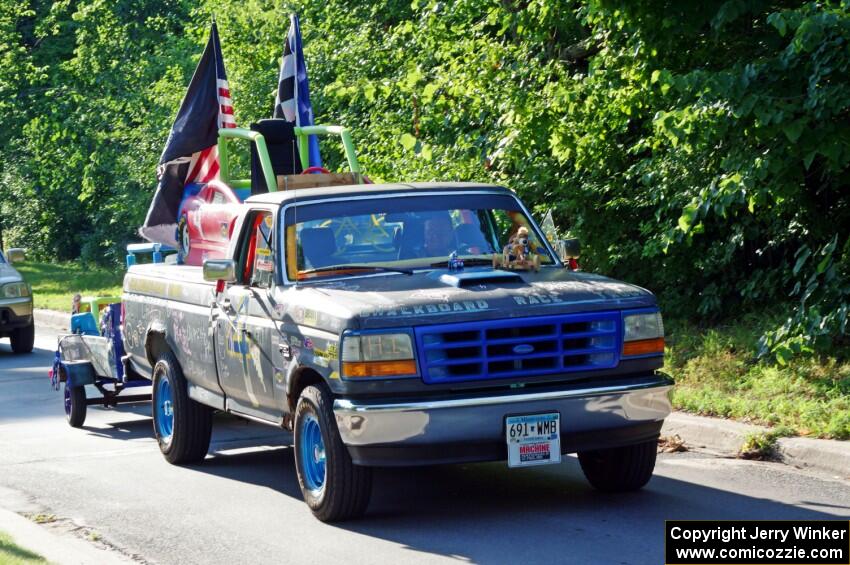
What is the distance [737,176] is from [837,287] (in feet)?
Result: 4.21

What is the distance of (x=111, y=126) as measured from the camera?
Answer: 27.8m

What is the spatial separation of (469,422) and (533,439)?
37 centimetres

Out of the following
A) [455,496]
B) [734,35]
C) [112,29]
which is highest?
[112,29]

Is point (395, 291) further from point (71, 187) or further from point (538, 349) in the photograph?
point (71, 187)

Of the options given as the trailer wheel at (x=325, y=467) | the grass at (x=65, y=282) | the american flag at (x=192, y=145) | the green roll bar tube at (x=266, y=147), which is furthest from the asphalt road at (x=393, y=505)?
the grass at (x=65, y=282)

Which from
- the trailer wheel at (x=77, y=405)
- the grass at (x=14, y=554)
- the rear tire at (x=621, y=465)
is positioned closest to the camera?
the grass at (x=14, y=554)

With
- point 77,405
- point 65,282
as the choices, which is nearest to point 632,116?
point 77,405

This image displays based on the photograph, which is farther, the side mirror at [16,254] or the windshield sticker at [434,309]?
the side mirror at [16,254]

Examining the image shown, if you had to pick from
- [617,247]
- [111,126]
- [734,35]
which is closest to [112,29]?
[111,126]

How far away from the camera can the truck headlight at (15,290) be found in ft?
62.3

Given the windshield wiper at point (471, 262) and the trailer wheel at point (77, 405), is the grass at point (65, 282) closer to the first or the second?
the trailer wheel at point (77, 405)

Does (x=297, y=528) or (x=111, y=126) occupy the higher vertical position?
(x=111, y=126)

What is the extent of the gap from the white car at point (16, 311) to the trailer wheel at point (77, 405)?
682 cm

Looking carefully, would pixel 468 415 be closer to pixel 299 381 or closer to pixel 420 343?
pixel 420 343
